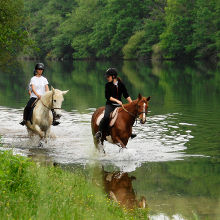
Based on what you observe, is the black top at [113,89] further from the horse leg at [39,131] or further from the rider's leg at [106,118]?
the horse leg at [39,131]

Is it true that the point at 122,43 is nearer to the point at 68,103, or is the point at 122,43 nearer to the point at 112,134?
the point at 68,103

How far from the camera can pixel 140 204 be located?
9836 millimetres

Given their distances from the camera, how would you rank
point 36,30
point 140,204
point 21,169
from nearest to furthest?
point 21,169 → point 140,204 → point 36,30

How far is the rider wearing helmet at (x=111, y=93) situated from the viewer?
13.8 m


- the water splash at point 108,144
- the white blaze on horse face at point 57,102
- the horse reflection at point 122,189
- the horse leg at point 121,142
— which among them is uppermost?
the white blaze on horse face at point 57,102

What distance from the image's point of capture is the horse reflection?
32.6 ft

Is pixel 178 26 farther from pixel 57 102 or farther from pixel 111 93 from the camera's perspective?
pixel 111 93

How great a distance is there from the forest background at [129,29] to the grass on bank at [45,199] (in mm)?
48505

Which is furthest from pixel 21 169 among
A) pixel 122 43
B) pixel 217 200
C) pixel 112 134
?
pixel 122 43

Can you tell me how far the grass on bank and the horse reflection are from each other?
1.31 ft

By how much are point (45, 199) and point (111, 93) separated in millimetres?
6542

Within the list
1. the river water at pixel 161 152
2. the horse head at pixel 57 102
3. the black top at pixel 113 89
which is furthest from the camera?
the horse head at pixel 57 102

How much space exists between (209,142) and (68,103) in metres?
14.9

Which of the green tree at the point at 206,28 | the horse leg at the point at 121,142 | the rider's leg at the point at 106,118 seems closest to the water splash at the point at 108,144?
the horse leg at the point at 121,142
